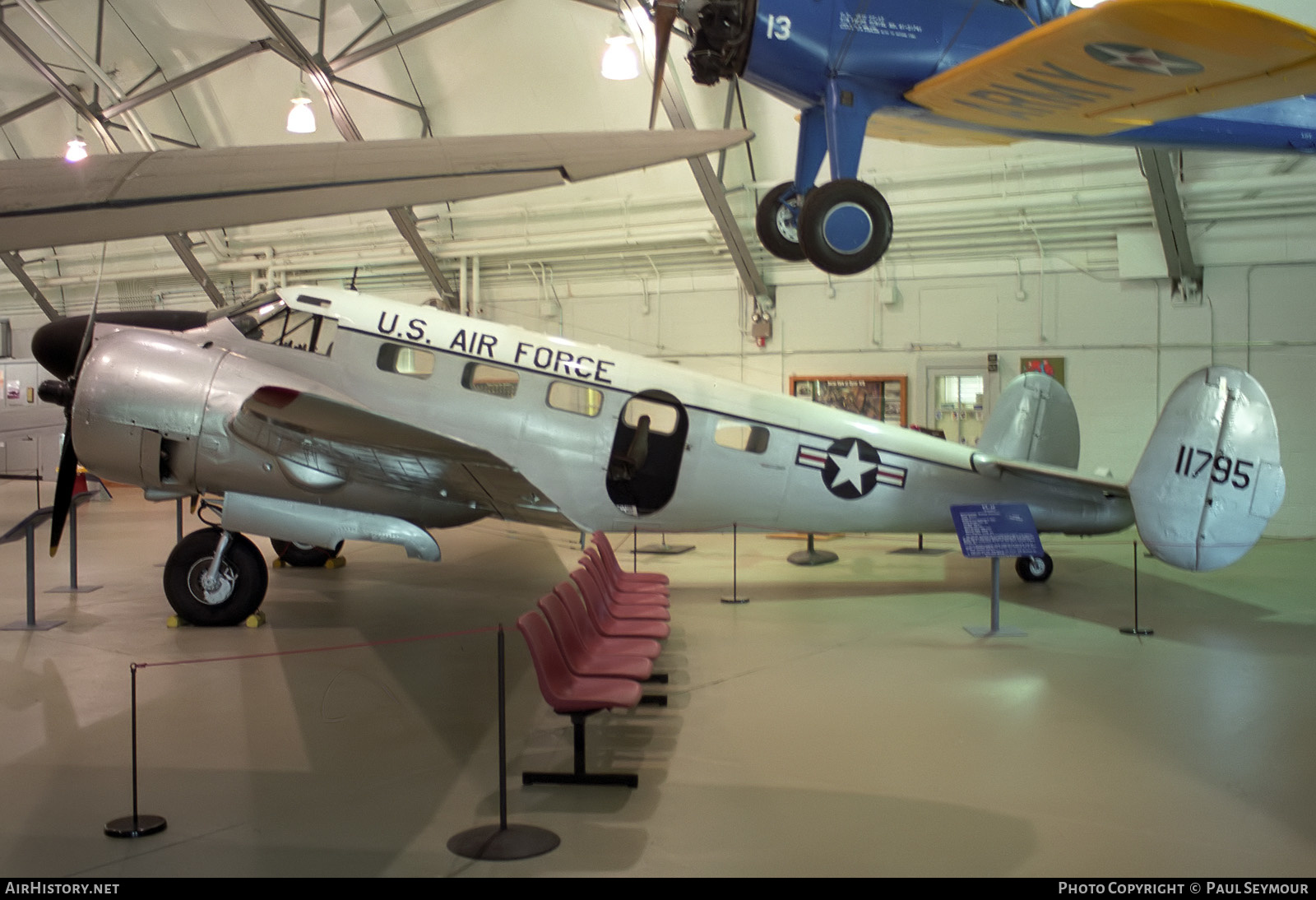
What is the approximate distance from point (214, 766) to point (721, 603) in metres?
4.85

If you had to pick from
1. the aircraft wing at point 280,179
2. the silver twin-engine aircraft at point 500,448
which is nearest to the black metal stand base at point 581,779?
the silver twin-engine aircraft at point 500,448

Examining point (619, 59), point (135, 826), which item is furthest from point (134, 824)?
point (619, 59)

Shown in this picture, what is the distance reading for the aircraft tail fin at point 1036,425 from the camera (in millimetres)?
9500

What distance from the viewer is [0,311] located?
2083 centimetres

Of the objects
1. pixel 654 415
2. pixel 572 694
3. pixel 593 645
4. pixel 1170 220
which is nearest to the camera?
pixel 572 694

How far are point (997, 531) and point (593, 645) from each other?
3639 mm

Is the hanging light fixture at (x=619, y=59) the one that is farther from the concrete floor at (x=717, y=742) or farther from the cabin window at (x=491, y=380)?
the concrete floor at (x=717, y=742)

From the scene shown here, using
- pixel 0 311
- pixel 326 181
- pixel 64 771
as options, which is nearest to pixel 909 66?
pixel 326 181

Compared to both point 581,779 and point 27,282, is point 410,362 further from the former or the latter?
point 27,282

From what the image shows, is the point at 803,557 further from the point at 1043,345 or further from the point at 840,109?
the point at 840,109

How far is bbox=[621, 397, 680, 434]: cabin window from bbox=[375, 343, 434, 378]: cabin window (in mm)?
1695

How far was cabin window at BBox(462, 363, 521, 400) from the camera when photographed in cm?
754

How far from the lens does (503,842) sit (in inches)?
137

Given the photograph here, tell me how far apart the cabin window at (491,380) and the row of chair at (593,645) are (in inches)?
69.8
